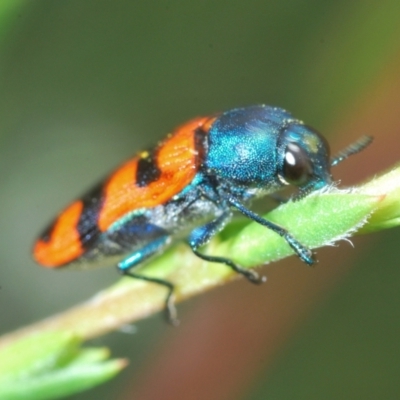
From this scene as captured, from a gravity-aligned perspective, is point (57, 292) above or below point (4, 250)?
below

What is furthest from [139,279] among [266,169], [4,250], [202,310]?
[4,250]

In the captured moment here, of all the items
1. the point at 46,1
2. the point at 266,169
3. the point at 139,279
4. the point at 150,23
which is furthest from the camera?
the point at 150,23

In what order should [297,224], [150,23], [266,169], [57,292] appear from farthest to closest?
[57,292] < [150,23] < [266,169] < [297,224]

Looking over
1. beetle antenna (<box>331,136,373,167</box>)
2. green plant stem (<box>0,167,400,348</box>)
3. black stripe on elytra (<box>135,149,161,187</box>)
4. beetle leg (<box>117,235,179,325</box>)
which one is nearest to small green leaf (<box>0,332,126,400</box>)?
green plant stem (<box>0,167,400,348</box>)

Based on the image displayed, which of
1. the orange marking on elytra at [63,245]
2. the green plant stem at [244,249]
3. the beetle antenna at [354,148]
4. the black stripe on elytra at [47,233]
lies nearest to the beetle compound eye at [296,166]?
the beetle antenna at [354,148]

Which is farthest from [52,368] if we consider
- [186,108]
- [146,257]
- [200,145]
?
[186,108]

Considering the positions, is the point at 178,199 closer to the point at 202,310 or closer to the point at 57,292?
the point at 202,310

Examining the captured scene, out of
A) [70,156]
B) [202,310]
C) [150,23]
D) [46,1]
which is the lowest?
[202,310]
